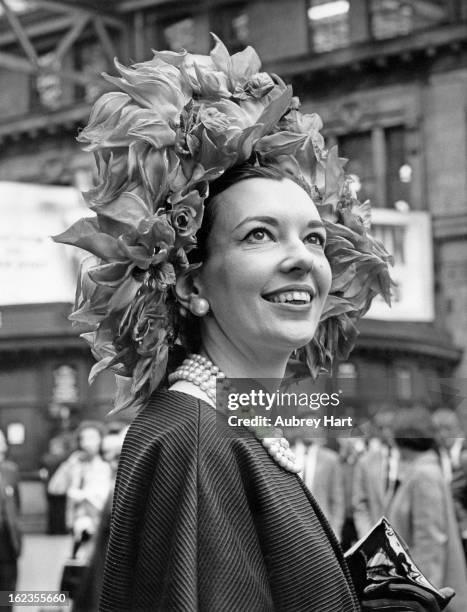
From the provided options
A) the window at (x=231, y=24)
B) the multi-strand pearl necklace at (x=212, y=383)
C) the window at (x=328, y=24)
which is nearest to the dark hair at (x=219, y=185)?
the multi-strand pearl necklace at (x=212, y=383)

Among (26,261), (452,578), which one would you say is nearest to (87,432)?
(26,261)

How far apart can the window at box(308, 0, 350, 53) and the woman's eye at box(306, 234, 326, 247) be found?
65.0 feet

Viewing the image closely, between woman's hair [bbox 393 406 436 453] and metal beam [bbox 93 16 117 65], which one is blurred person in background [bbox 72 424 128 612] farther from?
metal beam [bbox 93 16 117 65]

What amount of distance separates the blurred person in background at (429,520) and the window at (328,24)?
53.2ft

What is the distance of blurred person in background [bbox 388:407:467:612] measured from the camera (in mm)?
6215

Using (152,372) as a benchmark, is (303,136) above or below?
above

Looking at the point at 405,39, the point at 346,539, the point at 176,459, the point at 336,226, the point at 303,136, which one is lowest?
the point at 346,539

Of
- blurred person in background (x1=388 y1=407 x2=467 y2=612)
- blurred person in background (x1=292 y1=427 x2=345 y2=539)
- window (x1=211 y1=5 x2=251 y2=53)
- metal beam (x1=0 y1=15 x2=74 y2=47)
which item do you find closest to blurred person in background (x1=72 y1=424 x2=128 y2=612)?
blurred person in background (x1=388 y1=407 x2=467 y2=612)

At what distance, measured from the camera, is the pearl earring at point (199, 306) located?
2.45 m

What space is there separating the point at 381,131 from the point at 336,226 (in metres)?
19.1

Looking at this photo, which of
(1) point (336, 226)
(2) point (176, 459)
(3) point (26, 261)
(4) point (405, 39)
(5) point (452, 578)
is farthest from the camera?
(4) point (405, 39)

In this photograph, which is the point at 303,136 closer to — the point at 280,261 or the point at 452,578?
the point at 280,261

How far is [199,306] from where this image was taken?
2.45m

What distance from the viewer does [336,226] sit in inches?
108
